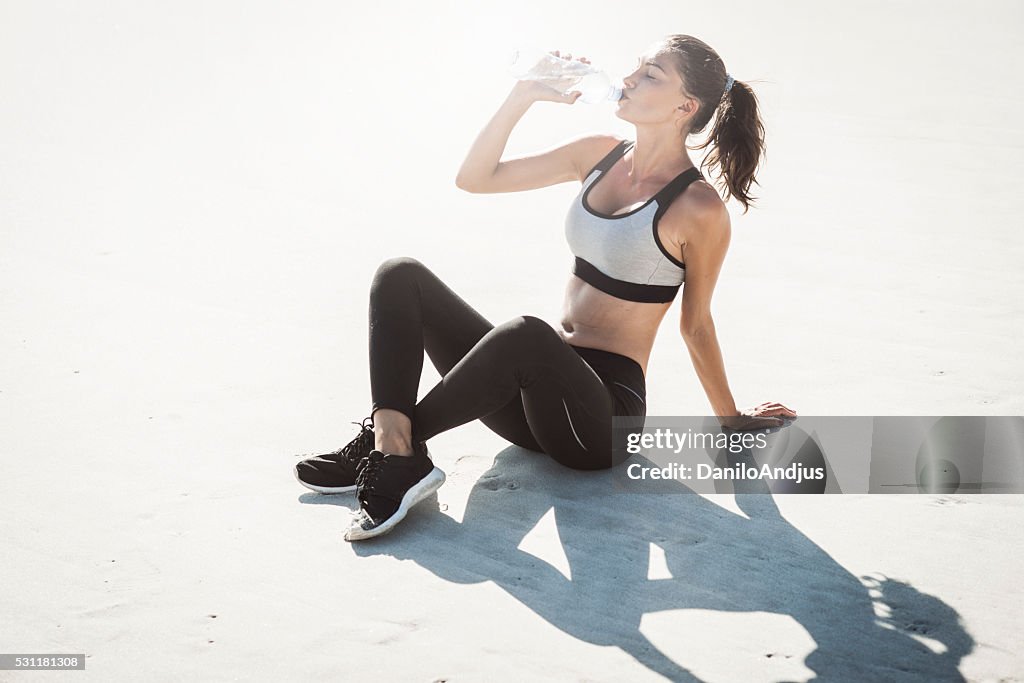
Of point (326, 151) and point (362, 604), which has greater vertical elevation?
point (326, 151)

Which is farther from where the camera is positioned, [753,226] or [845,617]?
[753,226]

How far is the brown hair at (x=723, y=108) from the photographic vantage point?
359cm

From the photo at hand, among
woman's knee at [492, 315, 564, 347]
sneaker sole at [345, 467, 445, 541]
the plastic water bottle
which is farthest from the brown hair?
sneaker sole at [345, 467, 445, 541]

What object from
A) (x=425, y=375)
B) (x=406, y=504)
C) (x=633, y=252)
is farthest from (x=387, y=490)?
(x=425, y=375)

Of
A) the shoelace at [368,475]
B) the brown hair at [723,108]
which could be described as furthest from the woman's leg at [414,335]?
the brown hair at [723,108]

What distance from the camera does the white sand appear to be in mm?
2824

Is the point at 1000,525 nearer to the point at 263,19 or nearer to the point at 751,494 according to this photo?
the point at 751,494

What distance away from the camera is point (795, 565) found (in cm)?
315

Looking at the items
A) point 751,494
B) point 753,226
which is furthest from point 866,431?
point 753,226

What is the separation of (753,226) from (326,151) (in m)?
2.83

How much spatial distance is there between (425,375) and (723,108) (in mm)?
1588

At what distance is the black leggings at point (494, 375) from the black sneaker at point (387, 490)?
14 centimetres

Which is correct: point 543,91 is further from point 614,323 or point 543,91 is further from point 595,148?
point 614,323

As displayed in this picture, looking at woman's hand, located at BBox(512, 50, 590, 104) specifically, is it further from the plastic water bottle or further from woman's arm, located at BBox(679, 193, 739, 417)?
woman's arm, located at BBox(679, 193, 739, 417)
